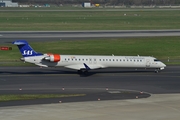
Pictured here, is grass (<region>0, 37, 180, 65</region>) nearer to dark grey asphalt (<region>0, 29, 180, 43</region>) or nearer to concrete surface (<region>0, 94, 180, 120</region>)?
dark grey asphalt (<region>0, 29, 180, 43</region>)

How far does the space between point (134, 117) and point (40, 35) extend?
73258 millimetres

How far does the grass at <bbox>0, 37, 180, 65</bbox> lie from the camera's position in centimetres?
8321

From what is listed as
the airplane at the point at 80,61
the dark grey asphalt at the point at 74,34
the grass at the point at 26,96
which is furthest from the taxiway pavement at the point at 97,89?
the dark grey asphalt at the point at 74,34

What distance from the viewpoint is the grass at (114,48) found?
273 ft

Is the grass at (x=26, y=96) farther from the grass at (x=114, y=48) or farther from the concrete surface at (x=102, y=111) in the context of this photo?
the grass at (x=114, y=48)

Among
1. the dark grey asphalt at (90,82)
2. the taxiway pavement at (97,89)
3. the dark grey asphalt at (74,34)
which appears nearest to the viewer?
the taxiway pavement at (97,89)

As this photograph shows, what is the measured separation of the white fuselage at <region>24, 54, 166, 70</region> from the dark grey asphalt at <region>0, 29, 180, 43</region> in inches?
1548

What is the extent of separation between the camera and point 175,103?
1836 inches

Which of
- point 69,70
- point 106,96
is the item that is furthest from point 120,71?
point 106,96

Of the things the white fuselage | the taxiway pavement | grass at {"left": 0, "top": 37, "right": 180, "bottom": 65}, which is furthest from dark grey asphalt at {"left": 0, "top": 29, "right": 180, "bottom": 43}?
the white fuselage

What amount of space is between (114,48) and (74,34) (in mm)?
25288

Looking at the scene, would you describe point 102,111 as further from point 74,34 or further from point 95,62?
point 74,34

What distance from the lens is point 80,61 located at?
211ft

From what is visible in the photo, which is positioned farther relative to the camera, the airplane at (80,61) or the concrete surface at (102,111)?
the airplane at (80,61)
